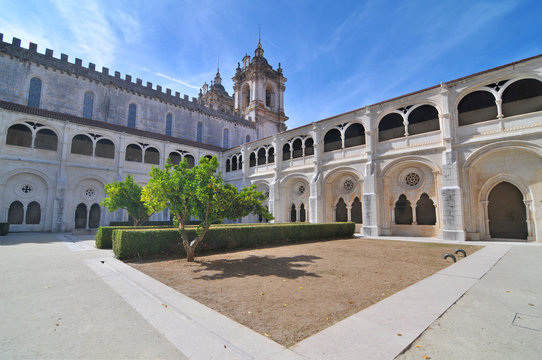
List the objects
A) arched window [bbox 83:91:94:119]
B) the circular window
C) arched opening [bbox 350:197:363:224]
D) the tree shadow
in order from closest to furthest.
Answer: the tree shadow, the circular window, arched opening [bbox 350:197:363:224], arched window [bbox 83:91:94:119]

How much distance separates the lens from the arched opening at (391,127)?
20.0 metres

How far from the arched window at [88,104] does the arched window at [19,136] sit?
715cm

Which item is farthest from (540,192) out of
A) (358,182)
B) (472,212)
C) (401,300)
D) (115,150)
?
(115,150)

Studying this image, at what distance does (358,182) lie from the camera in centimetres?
2170

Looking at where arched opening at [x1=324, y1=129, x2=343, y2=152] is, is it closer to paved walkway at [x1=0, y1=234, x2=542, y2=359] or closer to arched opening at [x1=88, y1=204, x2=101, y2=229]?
paved walkway at [x1=0, y1=234, x2=542, y2=359]

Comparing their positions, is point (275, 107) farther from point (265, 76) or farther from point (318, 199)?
point (318, 199)

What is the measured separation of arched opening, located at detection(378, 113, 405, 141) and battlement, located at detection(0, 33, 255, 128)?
26065 mm

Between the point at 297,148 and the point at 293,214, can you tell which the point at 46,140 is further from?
the point at 293,214

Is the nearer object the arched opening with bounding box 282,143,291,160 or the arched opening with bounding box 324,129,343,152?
the arched opening with bounding box 324,129,343,152

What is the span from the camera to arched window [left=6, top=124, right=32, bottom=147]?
72.0 ft

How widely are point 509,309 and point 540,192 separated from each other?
15395 mm

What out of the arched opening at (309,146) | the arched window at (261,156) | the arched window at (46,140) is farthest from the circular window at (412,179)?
the arched window at (46,140)

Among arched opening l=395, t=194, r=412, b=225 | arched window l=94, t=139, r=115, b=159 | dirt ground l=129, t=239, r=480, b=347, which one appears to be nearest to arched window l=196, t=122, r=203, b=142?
arched window l=94, t=139, r=115, b=159

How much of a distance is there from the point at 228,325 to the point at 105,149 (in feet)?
94.7
